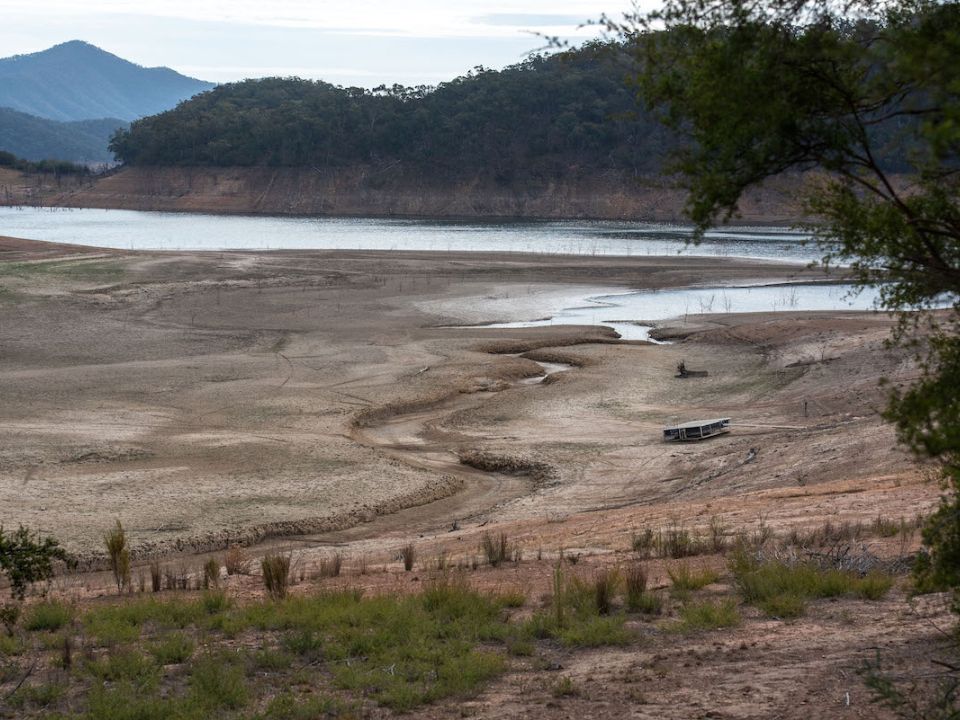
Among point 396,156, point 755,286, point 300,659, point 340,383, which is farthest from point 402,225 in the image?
point 300,659

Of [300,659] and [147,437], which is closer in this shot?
[300,659]

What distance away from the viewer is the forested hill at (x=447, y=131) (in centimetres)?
10006

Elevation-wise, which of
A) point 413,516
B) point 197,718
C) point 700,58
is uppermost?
point 700,58

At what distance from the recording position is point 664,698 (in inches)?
284

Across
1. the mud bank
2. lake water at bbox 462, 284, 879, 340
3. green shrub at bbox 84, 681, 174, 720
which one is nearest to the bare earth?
green shrub at bbox 84, 681, 174, 720

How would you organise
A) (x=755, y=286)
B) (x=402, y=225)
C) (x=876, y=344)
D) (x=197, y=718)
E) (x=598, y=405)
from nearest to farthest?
(x=197, y=718)
(x=598, y=405)
(x=876, y=344)
(x=755, y=286)
(x=402, y=225)

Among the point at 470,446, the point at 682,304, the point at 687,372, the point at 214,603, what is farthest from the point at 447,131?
the point at 214,603

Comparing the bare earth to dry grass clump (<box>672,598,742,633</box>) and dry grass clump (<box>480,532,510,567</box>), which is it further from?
dry grass clump (<box>480,532,510,567</box>)

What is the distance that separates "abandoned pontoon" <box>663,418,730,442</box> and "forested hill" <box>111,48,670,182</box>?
7793cm

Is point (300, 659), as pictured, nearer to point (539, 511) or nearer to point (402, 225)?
point (539, 511)

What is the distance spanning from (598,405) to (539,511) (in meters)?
7.36

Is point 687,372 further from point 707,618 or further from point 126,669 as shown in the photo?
point 126,669

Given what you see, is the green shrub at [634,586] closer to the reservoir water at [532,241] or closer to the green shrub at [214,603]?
the green shrub at [214,603]

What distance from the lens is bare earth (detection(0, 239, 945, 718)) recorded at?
8.22m
